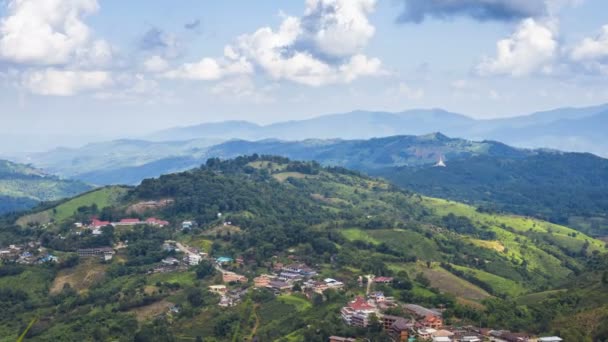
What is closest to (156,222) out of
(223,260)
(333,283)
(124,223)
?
(124,223)

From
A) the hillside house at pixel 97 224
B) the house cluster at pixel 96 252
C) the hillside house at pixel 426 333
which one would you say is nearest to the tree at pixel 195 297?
the house cluster at pixel 96 252

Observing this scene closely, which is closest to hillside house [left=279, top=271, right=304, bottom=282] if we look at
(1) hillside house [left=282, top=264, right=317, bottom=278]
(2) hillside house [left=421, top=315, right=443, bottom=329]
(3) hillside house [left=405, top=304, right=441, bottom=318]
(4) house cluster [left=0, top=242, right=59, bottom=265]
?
(1) hillside house [left=282, top=264, right=317, bottom=278]

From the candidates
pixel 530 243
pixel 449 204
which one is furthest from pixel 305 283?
pixel 449 204

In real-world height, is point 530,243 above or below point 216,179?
below

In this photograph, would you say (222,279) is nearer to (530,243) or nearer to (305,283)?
(305,283)

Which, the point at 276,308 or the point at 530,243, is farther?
the point at 530,243

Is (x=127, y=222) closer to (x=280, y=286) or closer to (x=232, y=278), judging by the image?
(x=232, y=278)

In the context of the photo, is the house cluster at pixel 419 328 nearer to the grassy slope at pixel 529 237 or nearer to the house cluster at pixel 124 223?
the grassy slope at pixel 529 237

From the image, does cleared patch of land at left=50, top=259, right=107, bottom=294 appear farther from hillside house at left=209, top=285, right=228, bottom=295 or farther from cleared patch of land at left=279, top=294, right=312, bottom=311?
cleared patch of land at left=279, top=294, right=312, bottom=311
